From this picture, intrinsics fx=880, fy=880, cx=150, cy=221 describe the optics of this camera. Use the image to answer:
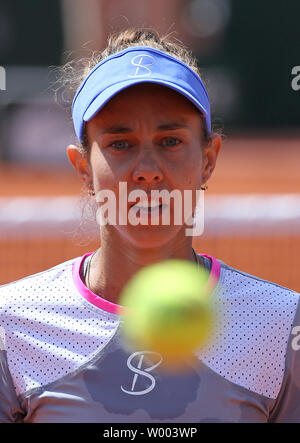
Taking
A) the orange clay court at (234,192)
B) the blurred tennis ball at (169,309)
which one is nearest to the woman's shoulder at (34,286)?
the blurred tennis ball at (169,309)

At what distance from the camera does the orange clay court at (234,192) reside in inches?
290

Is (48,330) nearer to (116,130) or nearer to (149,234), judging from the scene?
(149,234)

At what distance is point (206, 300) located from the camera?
239 centimetres

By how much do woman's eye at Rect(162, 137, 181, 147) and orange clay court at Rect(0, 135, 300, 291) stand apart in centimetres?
123

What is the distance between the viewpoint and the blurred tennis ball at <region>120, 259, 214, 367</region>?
2312mm

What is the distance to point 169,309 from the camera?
238 centimetres

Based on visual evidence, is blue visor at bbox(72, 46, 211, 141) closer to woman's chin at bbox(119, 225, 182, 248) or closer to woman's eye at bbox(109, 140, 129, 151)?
woman's eye at bbox(109, 140, 129, 151)

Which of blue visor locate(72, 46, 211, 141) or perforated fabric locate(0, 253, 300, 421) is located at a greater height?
blue visor locate(72, 46, 211, 141)

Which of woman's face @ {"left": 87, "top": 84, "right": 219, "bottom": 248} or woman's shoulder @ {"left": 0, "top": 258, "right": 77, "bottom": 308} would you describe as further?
woman's shoulder @ {"left": 0, "top": 258, "right": 77, "bottom": 308}

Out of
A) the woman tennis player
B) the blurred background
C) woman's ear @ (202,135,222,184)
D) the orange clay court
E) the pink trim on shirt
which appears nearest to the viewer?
the woman tennis player

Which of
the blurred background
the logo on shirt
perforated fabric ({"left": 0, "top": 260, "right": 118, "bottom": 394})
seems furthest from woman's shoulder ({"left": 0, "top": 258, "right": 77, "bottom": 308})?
the blurred background

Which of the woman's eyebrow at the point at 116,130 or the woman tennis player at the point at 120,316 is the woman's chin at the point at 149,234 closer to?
the woman tennis player at the point at 120,316

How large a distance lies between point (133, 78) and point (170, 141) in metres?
0.19
